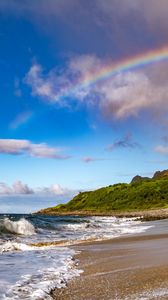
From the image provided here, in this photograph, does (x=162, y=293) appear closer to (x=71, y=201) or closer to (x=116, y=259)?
(x=116, y=259)

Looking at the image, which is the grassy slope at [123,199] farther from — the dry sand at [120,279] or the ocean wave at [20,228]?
the dry sand at [120,279]

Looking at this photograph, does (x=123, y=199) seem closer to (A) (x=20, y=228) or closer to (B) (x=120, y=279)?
(A) (x=20, y=228)

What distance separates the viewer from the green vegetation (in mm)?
104312

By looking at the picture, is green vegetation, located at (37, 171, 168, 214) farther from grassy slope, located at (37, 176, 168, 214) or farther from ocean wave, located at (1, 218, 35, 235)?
ocean wave, located at (1, 218, 35, 235)

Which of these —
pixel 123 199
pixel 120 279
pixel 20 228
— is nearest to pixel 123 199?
pixel 123 199

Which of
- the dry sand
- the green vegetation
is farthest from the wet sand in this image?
the green vegetation

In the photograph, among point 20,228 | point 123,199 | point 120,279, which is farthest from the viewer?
point 123,199

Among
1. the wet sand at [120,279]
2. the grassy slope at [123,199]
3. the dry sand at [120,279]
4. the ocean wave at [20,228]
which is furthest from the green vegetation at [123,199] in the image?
the wet sand at [120,279]

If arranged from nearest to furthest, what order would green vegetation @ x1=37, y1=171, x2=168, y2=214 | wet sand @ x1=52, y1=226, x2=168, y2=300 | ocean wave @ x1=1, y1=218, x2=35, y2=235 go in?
wet sand @ x1=52, y1=226, x2=168, y2=300
ocean wave @ x1=1, y1=218, x2=35, y2=235
green vegetation @ x1=37, y1=171, x2=168, y2=214

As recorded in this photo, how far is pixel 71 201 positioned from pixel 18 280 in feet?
422

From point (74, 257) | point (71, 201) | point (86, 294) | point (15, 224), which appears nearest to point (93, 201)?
point (71, 201)

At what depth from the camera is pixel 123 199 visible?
114125mm

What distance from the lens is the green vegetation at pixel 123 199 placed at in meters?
104

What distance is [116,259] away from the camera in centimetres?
1455
